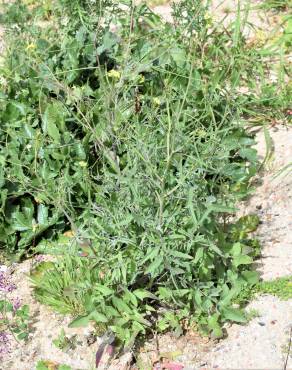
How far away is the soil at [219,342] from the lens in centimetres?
310

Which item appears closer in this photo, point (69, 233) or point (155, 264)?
point (155, 264)

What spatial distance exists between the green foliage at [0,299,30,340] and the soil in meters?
0.05

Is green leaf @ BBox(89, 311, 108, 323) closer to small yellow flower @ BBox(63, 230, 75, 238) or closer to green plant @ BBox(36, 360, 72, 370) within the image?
green plant @ BBox(36, 360, 72, 370)

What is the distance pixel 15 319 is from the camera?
3436 mm

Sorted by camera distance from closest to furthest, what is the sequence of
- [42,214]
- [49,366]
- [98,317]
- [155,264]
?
[155,264] < [98,317] < [49,366] < [42,214]

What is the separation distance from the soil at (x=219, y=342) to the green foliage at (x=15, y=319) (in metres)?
0.05

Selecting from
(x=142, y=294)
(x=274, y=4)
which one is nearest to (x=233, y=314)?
(x=142, y=294)

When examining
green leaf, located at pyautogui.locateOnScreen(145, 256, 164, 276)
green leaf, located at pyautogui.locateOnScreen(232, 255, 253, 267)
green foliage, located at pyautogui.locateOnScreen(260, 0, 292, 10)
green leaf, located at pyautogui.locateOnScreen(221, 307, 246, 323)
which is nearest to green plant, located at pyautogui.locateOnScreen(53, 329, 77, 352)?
green leaf, located at pyautogui.locateOnScreen(145, 256, 164, 276)

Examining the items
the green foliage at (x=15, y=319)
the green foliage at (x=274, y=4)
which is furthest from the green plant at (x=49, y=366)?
the green foliage at (x=274, y=4)

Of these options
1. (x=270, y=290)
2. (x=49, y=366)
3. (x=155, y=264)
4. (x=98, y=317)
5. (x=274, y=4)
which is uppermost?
(x=274, y=4)

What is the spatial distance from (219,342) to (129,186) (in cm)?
83

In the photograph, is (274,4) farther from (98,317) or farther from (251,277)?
(98,317)

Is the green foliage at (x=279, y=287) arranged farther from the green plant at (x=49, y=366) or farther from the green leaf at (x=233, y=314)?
the green plant at (x=49, y=366)

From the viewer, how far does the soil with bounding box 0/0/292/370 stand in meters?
3.10
